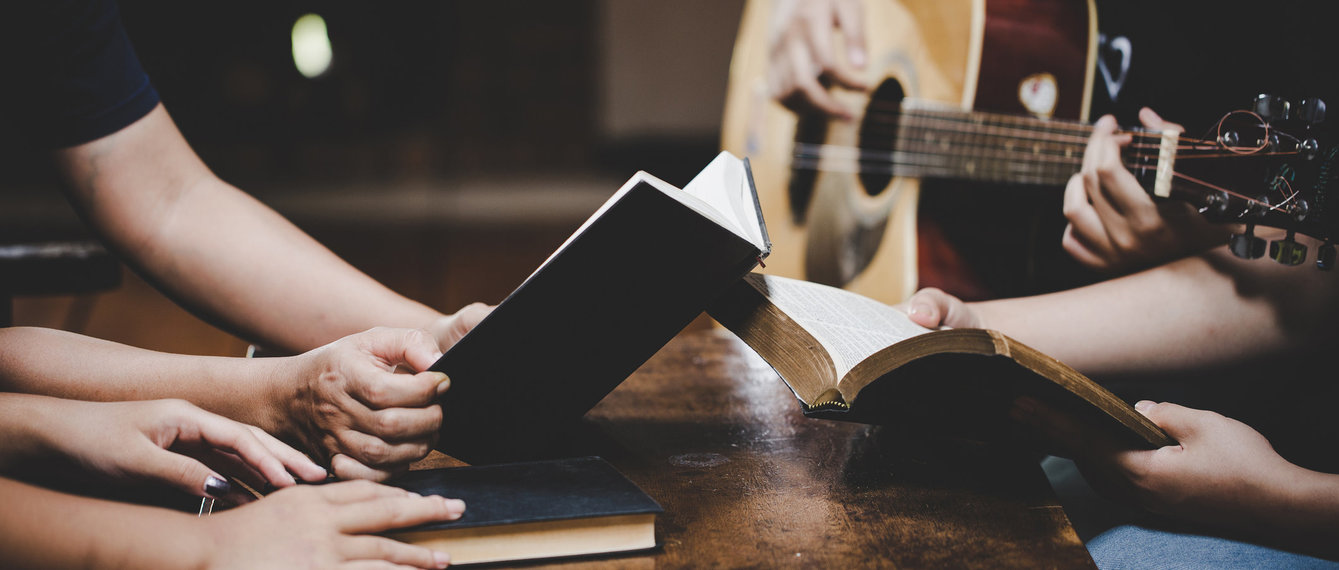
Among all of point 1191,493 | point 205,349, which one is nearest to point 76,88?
point 1191,493

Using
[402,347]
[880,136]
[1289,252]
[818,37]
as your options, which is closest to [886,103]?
[880,136]

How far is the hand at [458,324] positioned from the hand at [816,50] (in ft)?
3.29

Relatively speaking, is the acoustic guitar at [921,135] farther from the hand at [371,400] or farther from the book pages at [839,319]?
the hand at [371,400]

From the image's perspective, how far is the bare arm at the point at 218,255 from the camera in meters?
0.79

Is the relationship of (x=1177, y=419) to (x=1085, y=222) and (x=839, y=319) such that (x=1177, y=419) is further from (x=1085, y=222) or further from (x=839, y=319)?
(x=1085, y=222)

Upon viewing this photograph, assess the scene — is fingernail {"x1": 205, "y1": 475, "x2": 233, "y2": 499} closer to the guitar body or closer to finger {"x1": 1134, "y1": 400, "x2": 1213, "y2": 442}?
finger {"x1": 1134, "y1": 400, "x2": 1213, "y2": 442}

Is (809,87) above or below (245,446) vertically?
above

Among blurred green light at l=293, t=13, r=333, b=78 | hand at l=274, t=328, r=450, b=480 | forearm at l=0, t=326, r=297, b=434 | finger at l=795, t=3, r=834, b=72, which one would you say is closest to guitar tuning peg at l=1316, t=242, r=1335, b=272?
hand at l=274, t=328, r=450, b=480

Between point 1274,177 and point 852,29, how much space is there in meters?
0.88

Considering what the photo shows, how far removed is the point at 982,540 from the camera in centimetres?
51

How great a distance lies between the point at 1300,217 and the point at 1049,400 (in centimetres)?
38

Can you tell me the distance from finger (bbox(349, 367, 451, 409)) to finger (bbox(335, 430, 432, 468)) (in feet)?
0.08

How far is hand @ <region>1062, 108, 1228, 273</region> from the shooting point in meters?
0.93

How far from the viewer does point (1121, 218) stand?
0.98m
